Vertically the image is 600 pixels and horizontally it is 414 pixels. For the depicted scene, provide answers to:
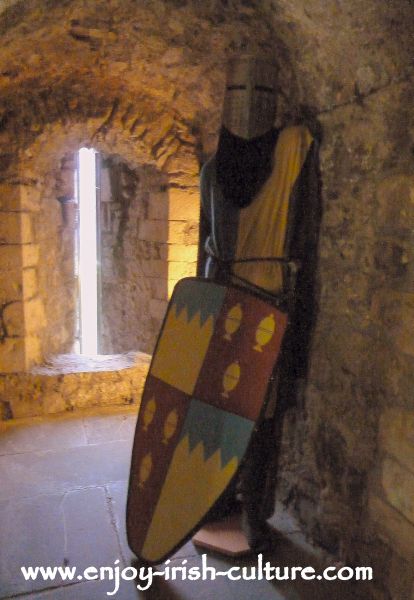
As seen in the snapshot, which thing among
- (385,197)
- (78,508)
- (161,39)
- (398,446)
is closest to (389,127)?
(385,197)

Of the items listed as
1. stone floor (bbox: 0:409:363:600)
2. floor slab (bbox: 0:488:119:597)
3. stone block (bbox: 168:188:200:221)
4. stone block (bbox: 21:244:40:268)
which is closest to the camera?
stone floor (bbox: 0:409:363:600)

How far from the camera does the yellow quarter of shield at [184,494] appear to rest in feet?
5.40

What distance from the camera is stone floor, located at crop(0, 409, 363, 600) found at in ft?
5.87

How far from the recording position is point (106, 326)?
5.23 m

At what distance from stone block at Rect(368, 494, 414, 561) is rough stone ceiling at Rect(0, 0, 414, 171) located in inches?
54.4

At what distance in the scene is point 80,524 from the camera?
215cm

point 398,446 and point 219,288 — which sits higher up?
point 219,288

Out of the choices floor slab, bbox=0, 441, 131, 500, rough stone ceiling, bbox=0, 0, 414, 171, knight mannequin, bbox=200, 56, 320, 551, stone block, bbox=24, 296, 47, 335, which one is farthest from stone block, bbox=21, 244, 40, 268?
knight mannequin, bbox=200, 56, 320, 551

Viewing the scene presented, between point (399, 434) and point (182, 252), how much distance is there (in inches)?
87.9

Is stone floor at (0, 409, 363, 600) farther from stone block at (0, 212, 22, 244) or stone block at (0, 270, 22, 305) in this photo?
stone block at (0, 212, 22, 244)

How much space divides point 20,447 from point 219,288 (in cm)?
171

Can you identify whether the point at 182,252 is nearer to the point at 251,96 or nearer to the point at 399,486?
the point at 251,96

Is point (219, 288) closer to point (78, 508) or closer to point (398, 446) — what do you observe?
point (398, 446)

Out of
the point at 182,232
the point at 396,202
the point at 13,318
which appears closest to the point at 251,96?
the point at 396,202
